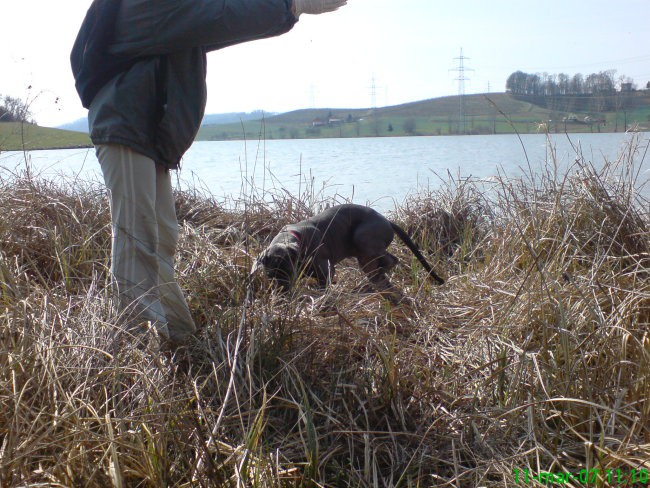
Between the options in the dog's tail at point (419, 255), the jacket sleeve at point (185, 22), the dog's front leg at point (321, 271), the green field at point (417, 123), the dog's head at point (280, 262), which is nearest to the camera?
the jacket sleeve at point (185, 22)

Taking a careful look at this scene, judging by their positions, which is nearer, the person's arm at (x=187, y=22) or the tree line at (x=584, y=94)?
the person's arm at (x=187, y=22)

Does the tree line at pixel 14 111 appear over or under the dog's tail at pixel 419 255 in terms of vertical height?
over

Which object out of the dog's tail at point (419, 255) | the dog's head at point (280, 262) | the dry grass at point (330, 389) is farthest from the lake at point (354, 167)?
the dry grass at point (330, 389)

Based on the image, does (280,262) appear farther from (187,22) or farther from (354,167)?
(354,167)

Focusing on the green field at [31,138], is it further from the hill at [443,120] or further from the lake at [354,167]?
the hill at [443,120]

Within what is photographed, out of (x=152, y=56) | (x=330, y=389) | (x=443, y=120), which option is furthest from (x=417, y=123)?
(x=330, y=389)

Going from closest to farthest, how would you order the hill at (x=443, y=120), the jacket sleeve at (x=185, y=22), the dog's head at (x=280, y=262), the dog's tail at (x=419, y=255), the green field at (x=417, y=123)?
the jacket sleeve at (x=185, y=22), the dog's head at (x=280, y=262), the dog's tail at (x=419, y=255), the green field at (x=417, y=123), the hill at (x=443, y=120)

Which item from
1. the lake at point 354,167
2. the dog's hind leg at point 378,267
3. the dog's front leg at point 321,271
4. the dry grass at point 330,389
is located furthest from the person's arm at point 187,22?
the dog's hind leg at point 378,267

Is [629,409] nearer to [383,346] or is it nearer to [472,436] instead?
[472,436]

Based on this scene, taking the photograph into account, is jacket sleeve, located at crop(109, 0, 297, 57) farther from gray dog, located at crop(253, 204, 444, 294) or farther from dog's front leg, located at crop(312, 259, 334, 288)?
dog's front leg, located at crop(312, 259, 334, 288)

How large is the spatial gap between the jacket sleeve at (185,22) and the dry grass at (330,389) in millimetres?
1234

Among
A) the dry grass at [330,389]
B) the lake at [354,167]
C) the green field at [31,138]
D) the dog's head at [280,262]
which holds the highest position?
the green field at [31,138]

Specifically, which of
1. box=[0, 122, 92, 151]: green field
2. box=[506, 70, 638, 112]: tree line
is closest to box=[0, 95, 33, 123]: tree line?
box=[0, 122, 92, 151]: green field

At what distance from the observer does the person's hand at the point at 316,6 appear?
3.61 m
